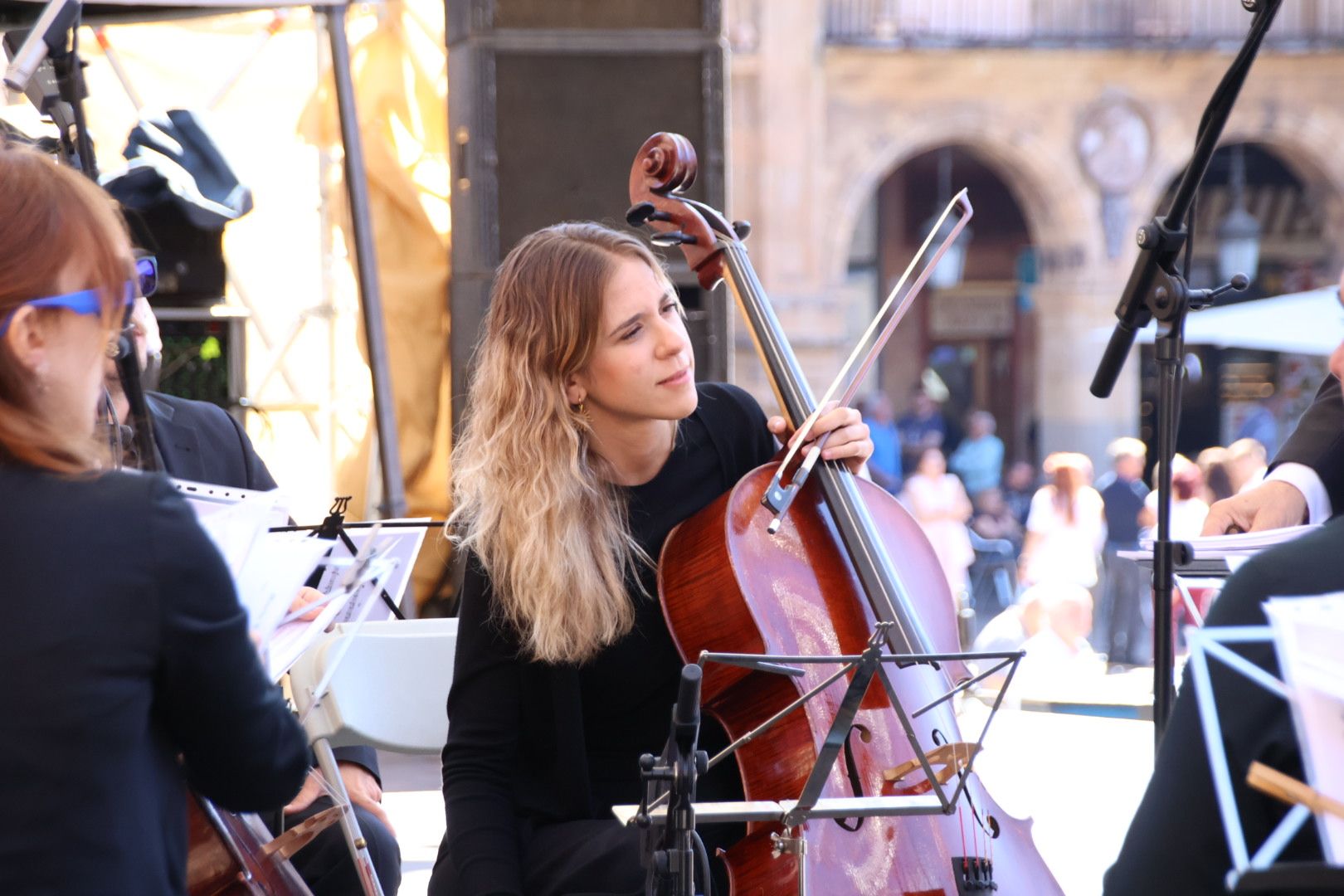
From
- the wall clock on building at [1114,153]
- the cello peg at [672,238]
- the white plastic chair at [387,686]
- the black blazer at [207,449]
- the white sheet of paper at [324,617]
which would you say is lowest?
the white plastic chair at [387,686]

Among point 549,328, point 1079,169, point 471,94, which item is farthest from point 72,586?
point 1079,169

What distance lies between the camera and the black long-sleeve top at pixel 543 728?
7.89 feet

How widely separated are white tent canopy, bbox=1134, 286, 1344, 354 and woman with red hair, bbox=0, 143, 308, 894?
954 cm

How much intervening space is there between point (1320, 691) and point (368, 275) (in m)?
4.18

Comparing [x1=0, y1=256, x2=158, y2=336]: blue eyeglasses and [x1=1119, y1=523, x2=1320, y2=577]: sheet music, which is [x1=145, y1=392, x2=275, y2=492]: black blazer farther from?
[x1=1119, y1=523, x2=1320, y2=577]: sheet music

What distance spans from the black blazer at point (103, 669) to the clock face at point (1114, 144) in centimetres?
1781

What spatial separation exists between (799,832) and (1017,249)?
1854cm

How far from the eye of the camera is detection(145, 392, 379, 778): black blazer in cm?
276

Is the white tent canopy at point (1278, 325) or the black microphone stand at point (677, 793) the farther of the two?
the white tent canopy at point (1278, 325)

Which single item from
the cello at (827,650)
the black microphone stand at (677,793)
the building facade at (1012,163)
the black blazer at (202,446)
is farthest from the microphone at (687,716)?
the building facade at (1012,163)

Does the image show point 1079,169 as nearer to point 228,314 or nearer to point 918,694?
point 228,314

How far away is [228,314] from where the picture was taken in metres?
5.42

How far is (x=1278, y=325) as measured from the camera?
10547mm

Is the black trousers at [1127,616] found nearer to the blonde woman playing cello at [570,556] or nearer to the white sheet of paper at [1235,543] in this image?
the blonde woman playing cello at [570,556]
